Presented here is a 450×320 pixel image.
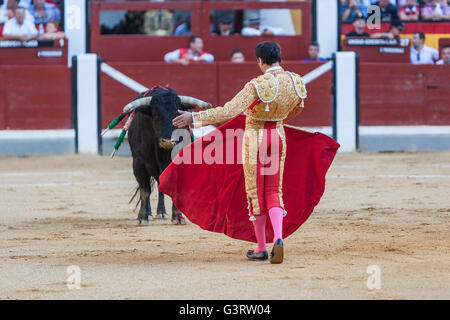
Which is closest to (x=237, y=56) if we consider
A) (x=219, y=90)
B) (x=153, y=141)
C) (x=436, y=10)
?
(x=219, y=90)

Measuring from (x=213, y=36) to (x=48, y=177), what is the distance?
3.40 metres

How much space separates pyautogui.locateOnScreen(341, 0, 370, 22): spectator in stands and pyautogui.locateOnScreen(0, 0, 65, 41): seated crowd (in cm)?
343

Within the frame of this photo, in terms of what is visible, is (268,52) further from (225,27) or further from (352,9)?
(352,9)

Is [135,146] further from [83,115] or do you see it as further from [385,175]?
[83,115]

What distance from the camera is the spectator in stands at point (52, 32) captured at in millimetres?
11039

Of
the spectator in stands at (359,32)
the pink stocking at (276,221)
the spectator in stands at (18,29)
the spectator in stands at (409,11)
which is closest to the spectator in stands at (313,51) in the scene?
the spectator in stands at (359,32)

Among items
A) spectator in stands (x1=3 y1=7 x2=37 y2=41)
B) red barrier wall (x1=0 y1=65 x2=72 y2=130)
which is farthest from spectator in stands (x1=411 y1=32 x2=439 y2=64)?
spectator in stands (x1=3 y1=7 x2=37 y2=41)

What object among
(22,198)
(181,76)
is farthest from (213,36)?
(22,198)

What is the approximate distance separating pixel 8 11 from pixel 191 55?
217 centimetres

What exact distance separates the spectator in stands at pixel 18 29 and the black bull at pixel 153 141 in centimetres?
504

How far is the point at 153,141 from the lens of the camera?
6.09m

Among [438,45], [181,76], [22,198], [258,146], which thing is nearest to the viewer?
[258,146]

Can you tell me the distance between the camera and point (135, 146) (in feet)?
20.3

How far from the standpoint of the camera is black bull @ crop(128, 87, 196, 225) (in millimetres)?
5785
